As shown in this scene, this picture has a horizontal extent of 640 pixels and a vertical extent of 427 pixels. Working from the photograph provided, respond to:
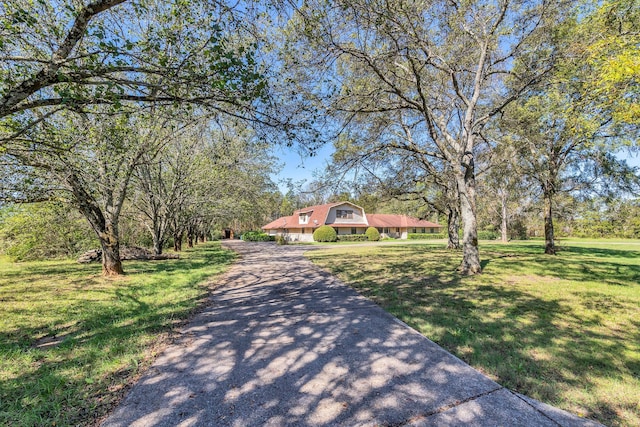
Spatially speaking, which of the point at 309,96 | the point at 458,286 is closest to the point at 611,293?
the point at 458,286

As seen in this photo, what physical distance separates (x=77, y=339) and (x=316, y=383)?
12.7 feet

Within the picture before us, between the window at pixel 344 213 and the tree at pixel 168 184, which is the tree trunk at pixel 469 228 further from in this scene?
the window at pixel 344 213

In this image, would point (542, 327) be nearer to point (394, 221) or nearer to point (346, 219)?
point (346, 219)

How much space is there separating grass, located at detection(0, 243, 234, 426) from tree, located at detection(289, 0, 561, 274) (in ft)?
22.4

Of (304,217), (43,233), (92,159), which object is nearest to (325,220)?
(304,217)

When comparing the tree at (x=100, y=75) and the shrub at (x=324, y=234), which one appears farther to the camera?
the shrub at (x=324, y=234)

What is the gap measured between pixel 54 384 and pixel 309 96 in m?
7.39

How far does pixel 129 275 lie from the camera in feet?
30.3

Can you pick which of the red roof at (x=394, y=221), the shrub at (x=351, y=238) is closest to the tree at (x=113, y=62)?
the shrub at (x=351, y=238)

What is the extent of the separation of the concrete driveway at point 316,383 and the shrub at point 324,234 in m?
28.1

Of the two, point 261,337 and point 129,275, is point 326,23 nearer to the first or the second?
point 261,337

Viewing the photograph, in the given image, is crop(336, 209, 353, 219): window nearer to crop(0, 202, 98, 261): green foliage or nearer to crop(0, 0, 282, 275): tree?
crop(0, 202, 98, 261): green foliage

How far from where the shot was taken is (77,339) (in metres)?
4.05

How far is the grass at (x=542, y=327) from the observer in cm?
268
